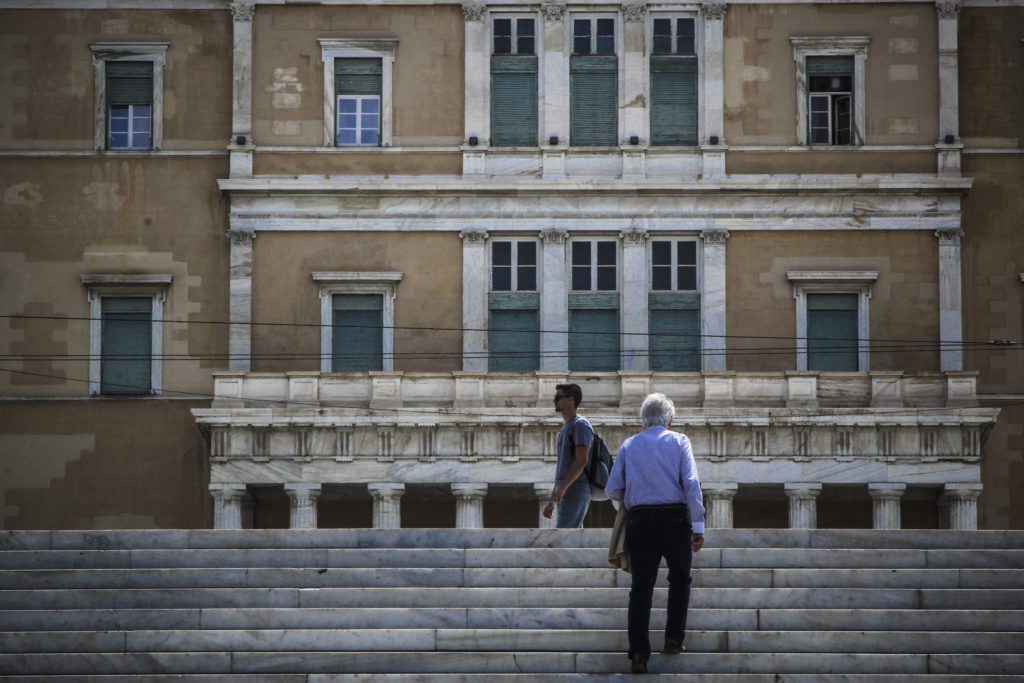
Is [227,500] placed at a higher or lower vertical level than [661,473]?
lower

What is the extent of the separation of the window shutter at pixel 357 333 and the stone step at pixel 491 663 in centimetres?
2560

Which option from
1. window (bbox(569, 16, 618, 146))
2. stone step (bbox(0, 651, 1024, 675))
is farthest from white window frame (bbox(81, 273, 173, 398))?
stone step (bbox(0, 651, 1024, 675))

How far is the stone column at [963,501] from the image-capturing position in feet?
158

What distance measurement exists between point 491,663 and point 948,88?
29.0m

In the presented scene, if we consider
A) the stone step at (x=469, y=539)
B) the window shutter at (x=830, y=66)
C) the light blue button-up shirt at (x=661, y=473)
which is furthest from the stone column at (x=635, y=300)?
the light blue button-up shirt at (x=661, y=473)

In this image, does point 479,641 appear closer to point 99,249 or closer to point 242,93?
point 242,93

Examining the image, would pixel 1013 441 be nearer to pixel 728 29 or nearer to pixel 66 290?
pixel 728 29

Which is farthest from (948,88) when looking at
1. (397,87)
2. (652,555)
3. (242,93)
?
(652,555)

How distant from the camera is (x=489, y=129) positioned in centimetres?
5144

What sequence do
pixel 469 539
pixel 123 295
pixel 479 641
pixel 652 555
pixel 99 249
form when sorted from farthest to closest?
1. pixel 99 249
2. pixel 123 295
3. pixel 469 539
4. pixel 479 641
5. pixel 652 555

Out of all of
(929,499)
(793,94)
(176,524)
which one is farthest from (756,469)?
(176,524)

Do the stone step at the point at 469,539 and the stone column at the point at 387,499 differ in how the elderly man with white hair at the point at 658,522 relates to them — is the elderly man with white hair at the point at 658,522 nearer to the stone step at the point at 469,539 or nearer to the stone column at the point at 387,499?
the stone step at the point at 469,539

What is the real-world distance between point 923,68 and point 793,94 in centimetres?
250

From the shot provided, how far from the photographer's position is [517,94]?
51.4 metres
